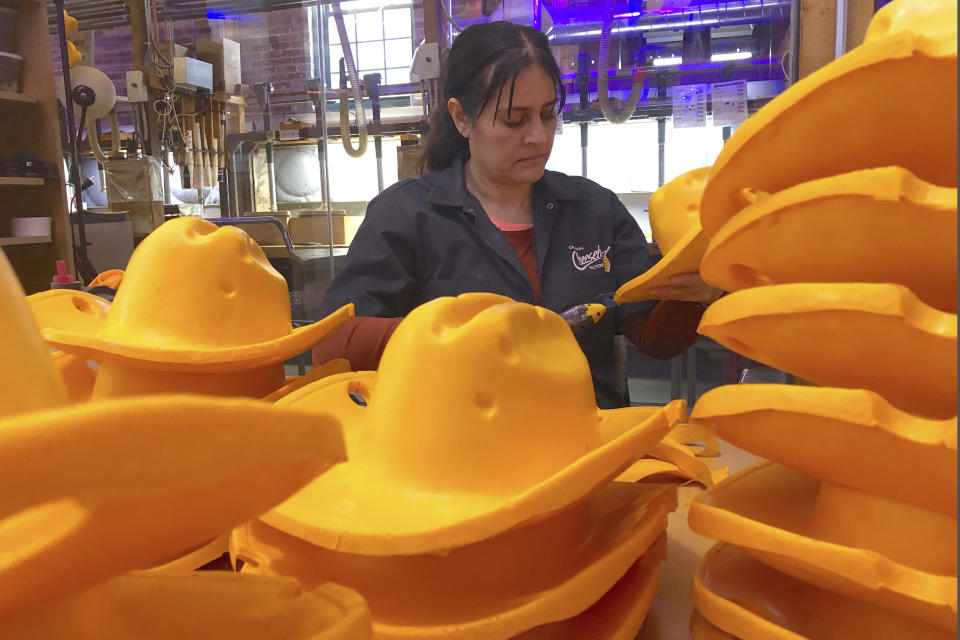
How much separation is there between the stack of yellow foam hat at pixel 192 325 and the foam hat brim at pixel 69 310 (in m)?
0.03

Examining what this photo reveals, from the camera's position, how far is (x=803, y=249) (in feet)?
1.45

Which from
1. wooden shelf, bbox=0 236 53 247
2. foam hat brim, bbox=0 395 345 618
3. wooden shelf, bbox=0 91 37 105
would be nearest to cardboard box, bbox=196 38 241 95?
wooden shelf, bbox=0 91 37 105

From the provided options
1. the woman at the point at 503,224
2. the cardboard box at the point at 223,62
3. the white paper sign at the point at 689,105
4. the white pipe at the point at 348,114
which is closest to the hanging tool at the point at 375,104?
the white pipe at the point at 348,114

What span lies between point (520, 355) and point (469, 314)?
0.07m

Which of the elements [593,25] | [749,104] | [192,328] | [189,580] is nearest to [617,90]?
[593,25]

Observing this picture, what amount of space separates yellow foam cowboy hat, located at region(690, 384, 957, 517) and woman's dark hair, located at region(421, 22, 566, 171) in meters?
1.10

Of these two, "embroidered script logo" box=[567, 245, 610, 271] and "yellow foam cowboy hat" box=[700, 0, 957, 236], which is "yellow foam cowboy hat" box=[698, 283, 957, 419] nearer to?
"yellow foam cowboy hat" box=[700, 0, 957, 236]

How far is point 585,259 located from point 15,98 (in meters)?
2.93

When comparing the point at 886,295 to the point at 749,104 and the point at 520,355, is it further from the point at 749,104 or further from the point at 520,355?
the point at 749,104

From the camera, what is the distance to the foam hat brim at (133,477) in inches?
8.5

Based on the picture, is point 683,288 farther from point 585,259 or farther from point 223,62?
point 223,62

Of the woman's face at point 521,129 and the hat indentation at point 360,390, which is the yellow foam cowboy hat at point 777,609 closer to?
the hat indentation at point 360,390

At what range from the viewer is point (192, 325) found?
713 mm

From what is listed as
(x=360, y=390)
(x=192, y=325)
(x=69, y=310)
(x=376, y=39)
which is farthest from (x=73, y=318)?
(x=376, y=39)
